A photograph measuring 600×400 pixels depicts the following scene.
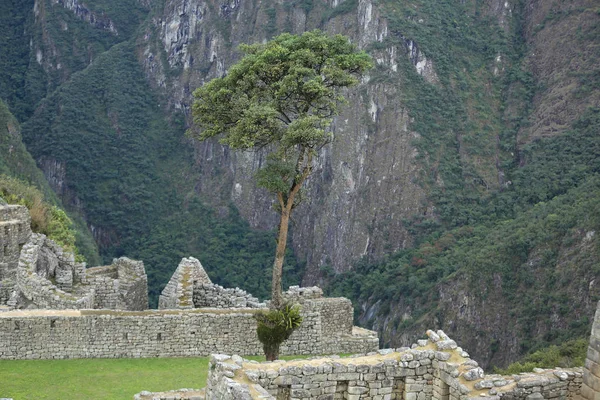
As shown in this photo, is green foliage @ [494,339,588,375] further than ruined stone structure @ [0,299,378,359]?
Yes

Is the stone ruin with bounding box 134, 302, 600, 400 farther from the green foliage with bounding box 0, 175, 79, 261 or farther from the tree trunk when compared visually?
the green foliage with bounding box 0, 175, 79, 261

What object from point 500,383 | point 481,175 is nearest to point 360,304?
point 481,175

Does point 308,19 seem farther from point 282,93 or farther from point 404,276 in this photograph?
point 282,93

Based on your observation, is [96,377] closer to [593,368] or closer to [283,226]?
→ [283,226]

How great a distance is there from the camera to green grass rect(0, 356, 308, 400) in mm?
15211

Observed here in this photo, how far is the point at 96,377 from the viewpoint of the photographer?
53.6ft

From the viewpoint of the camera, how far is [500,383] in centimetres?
966

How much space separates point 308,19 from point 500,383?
636 ft

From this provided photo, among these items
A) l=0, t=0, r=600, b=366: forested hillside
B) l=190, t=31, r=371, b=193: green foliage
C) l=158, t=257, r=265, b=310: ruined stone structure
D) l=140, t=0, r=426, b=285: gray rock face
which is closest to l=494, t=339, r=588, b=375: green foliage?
l=158, t=257, r=265, b=310: ruined stone structure

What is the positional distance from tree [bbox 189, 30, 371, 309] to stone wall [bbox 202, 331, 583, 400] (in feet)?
30.9

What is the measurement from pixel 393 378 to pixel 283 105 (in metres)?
11.5

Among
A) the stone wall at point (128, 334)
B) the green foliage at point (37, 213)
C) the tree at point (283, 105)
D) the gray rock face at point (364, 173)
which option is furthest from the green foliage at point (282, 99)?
the gray rock face at point (364, 173)

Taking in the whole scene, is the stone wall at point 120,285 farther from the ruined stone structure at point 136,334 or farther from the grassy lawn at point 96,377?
the grassy lawn at point 96,377

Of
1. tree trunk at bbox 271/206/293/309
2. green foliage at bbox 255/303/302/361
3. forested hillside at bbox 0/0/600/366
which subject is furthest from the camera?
forested hillside at bbox 0/0/600/366
